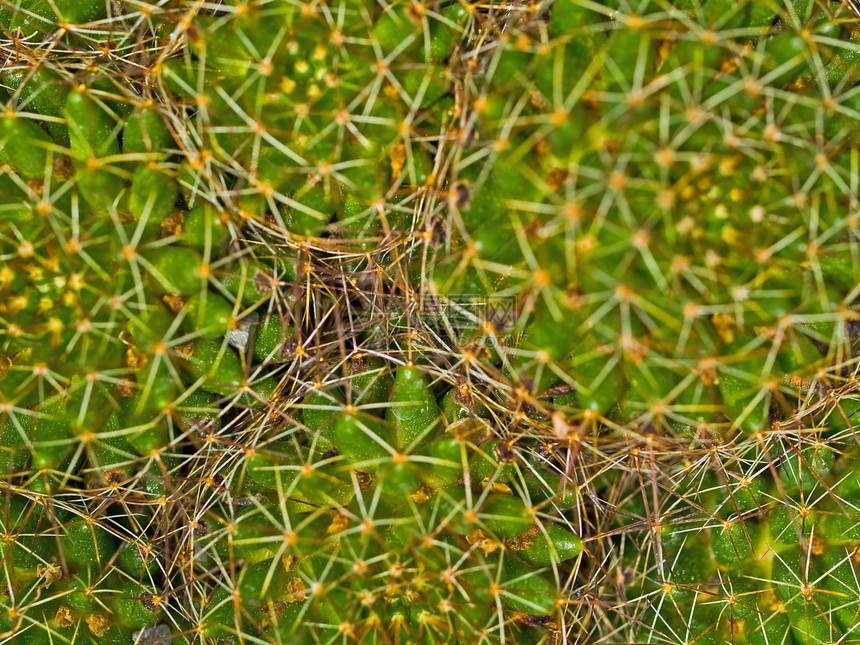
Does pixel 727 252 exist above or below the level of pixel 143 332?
above

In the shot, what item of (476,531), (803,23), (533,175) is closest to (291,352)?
(476,531)

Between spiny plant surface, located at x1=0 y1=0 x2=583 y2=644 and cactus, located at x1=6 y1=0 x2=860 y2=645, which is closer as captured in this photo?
cactus, located at x1=6 y1=0 x2=860 y2=645

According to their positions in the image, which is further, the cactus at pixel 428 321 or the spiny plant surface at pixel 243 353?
the spiny plant surface at pixel 243 353

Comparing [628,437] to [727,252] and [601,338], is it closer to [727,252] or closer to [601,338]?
[601,338]

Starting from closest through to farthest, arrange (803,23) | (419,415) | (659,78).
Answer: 1. (659,78)
2. (803,23)
3. (419,415)

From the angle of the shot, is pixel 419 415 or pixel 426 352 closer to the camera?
pixel 419 415

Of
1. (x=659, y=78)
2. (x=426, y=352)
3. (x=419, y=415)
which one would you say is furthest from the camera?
(x=426, y=352)

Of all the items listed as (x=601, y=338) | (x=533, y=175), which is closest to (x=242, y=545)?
(x=601, y=338)

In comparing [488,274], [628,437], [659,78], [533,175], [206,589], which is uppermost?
[659,78]
